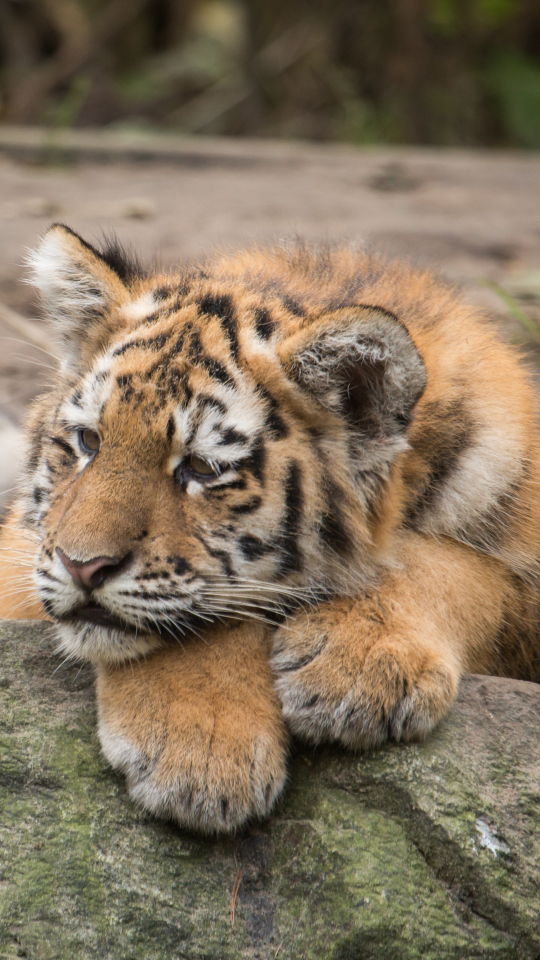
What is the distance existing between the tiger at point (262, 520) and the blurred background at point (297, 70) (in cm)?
1270

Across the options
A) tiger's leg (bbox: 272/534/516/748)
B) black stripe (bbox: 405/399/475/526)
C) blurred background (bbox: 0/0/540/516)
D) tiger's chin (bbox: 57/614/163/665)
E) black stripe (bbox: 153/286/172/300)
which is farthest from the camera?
blurred background (bbox: 0/0/540/516)

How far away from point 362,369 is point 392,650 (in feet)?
2.95

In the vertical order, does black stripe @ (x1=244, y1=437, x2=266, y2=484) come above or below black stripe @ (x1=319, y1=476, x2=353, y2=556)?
above

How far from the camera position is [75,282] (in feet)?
11.3

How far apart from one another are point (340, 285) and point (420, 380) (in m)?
0.81

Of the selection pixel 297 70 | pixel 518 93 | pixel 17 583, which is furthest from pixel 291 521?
pixel 297 70

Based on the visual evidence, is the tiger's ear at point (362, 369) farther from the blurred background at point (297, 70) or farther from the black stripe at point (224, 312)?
Answer: the blurred background at point (297, 70)

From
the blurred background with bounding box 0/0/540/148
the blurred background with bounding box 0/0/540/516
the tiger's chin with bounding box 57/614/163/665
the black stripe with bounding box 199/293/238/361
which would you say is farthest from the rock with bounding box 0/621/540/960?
the blurred background with bounding box 0/0/540/148

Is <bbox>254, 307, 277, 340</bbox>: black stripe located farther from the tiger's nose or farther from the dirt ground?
the dirt ground

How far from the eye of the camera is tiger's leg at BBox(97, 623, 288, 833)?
2.57 meters

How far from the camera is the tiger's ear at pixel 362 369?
2818 millimetres

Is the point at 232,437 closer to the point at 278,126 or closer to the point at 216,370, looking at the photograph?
the point at 216,370

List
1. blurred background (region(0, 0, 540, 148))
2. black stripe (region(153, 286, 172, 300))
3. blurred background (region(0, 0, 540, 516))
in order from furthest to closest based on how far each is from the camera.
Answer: blurred background (region(0, 0, 540, 148)) < blurred background (region(0, 0, 540, 516)) < black stripe (region(153, 286, 172, 300))

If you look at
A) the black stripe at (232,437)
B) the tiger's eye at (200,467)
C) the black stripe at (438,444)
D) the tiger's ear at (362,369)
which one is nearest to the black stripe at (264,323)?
the tiger's ear at (362,369)
